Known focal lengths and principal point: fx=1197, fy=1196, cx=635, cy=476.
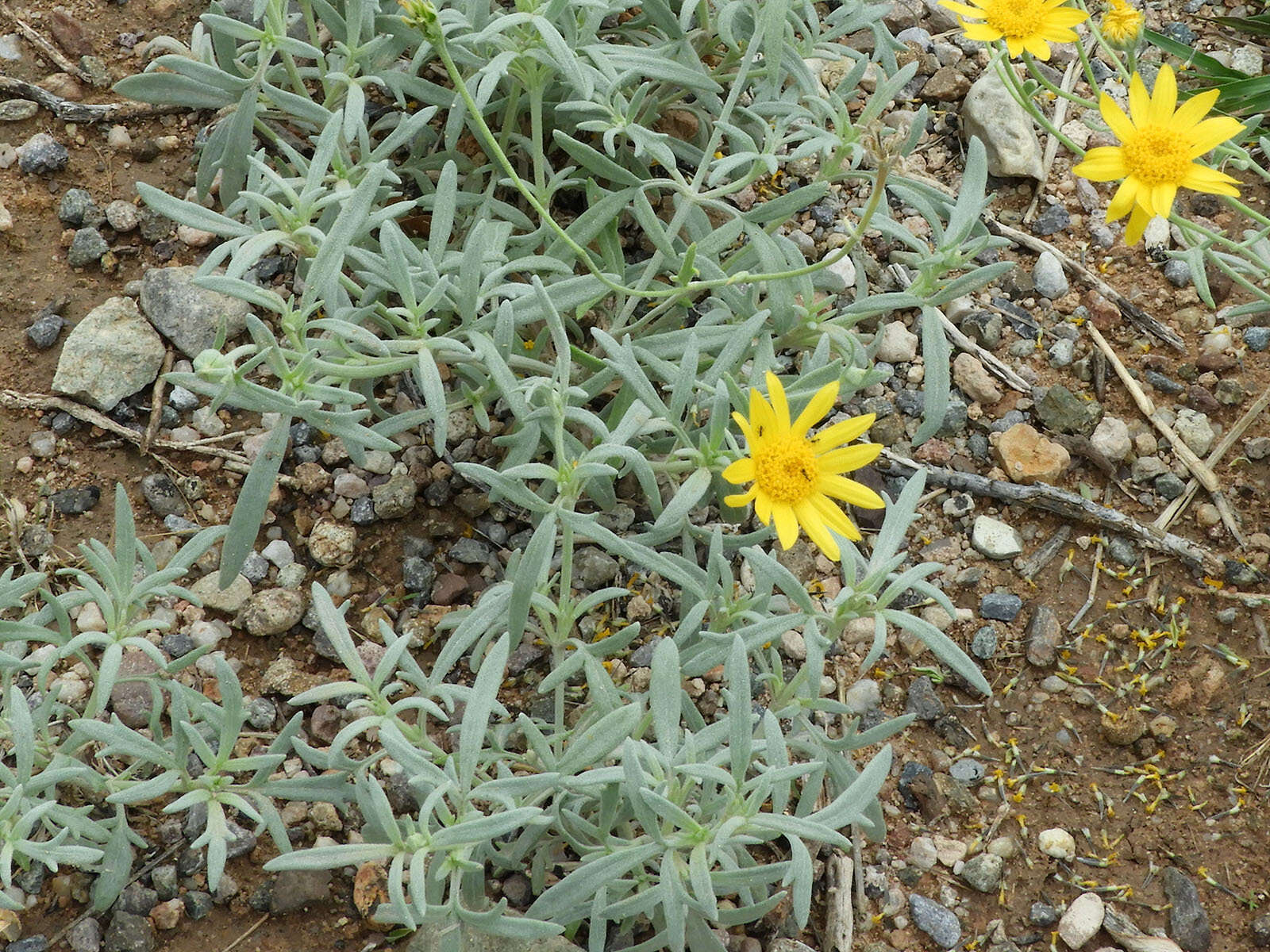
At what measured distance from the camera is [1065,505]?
300cm

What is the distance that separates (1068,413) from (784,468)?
50.2 inches

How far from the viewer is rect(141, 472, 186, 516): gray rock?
2.86 m

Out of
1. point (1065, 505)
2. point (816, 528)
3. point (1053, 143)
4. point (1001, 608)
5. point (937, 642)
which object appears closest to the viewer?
point (816, 528)

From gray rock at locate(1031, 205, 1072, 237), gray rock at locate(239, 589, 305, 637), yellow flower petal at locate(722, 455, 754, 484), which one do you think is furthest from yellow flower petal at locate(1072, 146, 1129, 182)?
gray rock at locate(239, 589, 305, 637)

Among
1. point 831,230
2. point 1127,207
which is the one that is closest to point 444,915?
point 1127,207

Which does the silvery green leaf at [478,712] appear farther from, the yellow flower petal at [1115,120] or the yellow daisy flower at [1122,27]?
the yellow daisy flower at [1122,27]

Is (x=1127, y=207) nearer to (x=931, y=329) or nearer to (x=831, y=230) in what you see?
(x=931, y=329)

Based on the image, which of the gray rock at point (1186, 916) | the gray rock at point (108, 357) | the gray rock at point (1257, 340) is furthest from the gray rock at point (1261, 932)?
the gray rock at point (108, 357)

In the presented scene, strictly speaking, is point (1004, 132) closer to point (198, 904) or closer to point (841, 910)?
point (841, 910)

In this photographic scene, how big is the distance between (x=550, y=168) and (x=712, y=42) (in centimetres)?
52

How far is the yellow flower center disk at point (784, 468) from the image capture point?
2.21 m

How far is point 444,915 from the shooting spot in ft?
6.83

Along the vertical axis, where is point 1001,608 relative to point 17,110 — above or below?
below

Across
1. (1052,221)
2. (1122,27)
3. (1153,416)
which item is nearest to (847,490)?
(1122,27)
